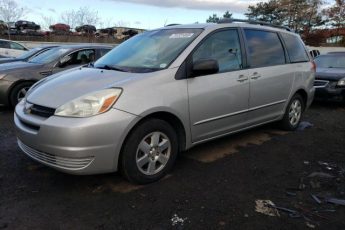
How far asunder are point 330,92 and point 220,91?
218 inches

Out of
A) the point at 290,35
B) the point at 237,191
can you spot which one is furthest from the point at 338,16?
the point at 237,191

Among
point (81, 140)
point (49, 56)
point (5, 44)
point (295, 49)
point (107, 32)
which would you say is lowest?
point (81, 140)

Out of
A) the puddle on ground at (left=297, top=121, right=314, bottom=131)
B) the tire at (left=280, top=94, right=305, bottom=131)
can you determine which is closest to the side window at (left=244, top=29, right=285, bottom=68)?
the tire at (left=280, top=94, right=305, bottom=131)

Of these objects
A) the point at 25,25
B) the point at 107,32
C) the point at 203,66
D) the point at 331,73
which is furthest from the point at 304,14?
the point at 203,66

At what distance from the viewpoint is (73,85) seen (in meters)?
3.90

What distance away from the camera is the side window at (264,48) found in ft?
17.0

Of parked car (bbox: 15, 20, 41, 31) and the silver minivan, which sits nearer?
the silver minivan

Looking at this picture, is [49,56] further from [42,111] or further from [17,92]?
[42,111]

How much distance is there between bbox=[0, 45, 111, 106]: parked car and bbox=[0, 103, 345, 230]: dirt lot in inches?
98.8

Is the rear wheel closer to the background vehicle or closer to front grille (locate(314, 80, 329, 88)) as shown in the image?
front grille (locate(314, 80, 329, 88))

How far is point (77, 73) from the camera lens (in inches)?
172

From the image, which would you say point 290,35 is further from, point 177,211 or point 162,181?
point 177,211

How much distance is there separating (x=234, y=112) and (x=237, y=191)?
132 cm

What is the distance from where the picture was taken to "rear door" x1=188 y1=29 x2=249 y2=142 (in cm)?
430
